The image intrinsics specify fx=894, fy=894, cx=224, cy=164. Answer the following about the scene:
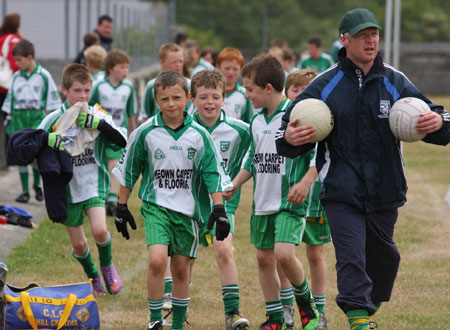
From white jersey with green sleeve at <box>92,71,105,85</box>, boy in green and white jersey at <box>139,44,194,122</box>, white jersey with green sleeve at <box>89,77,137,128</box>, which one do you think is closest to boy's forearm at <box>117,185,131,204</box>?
boy in green and white jersey at <box>139,44,194,122</box>

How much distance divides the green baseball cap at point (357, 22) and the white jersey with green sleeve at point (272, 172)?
52.2 inches

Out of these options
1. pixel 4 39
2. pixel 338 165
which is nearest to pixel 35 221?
pixel 4 39

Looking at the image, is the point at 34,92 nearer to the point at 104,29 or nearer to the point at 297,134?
the point at 104,29

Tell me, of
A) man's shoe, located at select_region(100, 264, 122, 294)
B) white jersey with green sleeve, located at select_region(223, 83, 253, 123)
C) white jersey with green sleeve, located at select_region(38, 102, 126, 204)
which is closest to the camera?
white jersey with green sleeve, located at select_region(38, 102, 126, 204)

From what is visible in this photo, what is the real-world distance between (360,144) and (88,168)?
10.1 ft

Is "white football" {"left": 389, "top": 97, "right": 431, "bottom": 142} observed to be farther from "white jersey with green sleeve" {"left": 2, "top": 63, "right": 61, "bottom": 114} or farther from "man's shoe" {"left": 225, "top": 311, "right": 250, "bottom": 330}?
"white jersey with green sleeve" {"left": 2, "top": 63, "right": 61, "bottom": 114}

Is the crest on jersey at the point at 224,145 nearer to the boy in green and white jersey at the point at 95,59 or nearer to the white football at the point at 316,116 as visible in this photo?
the white football at the point at 316,116

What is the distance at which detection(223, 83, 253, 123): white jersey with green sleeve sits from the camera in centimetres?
938

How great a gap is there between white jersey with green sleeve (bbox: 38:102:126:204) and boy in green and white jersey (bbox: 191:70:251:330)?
887 mm

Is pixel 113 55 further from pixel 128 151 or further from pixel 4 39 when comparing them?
pixel 128 151

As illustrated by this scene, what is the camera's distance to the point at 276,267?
23.0ft

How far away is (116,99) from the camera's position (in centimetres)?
1166

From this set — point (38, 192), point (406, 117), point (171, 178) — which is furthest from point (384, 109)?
point (38, 192)

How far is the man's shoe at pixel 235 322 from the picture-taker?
658 cm
